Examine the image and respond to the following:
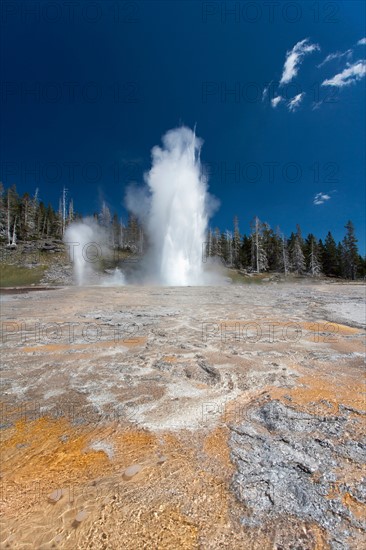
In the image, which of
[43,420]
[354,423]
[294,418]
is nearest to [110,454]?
[43,420]

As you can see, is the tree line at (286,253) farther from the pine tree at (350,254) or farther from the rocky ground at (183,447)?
the rocky ground at (183,447)

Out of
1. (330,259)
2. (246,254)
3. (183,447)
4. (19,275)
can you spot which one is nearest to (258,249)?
(246,254)

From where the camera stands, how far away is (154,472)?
123 inches

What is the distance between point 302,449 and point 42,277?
5385 cm

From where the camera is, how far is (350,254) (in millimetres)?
70000

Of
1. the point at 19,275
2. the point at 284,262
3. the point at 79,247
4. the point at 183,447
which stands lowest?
the point at 183,447

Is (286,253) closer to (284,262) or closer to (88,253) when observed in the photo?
(284,262)

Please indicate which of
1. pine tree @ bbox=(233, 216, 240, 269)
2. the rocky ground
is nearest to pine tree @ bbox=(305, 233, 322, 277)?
pine tree @ bbox=(233, 216, 240, 269)

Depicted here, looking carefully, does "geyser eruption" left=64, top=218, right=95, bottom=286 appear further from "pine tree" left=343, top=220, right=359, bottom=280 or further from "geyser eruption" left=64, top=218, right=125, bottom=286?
"pine tree" left=343, top=220, right=359, bottom=280

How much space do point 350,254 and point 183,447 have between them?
81.2 meters

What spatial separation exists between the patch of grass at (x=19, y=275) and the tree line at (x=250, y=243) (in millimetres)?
11799

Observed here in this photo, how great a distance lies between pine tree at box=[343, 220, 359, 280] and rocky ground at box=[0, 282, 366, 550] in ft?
242

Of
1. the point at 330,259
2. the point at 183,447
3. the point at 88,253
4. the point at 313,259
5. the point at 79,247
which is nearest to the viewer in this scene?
the point at 183,447

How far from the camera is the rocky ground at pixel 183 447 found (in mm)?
2426
